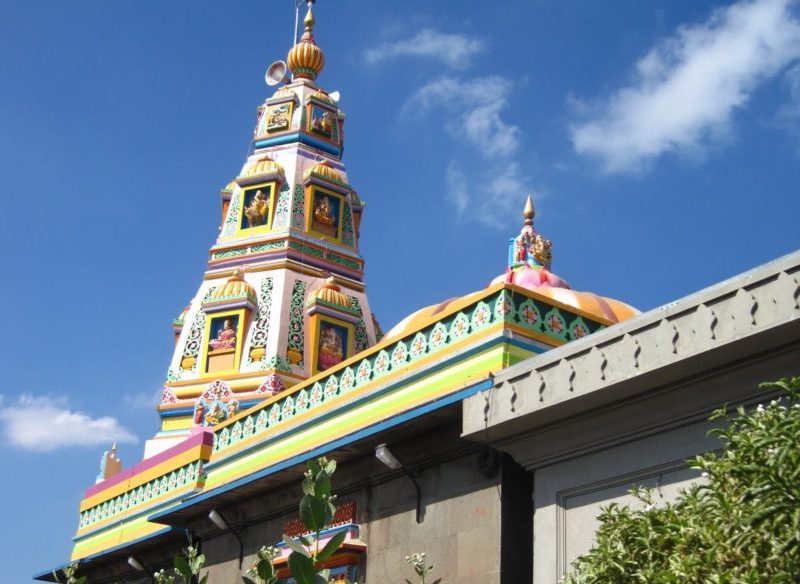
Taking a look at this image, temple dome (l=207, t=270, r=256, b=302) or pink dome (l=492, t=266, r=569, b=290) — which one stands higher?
temple dome (l=207, t=270, r=256, b=302)

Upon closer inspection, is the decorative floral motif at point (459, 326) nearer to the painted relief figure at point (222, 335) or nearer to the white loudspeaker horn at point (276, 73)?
the painted relief figure at point (222, 335)

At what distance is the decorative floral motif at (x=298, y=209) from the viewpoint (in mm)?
28875

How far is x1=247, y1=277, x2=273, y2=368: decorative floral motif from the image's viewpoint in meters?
27.0

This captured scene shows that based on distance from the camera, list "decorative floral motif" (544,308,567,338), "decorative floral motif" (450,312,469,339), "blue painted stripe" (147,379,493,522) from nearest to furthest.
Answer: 1. "blue painted stripe" (147,379,493,522)
2. "decorative floral motif" (544,308,567,338)
3. "decorative floral motif" (450,312,469,339)

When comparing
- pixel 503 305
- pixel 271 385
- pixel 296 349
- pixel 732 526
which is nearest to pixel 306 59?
pixel 296 349

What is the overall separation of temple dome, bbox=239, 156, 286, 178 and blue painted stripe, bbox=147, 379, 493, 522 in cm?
1334

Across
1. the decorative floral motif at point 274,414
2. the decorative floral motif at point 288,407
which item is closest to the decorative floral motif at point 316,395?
the decorative floral motif at point 288,407

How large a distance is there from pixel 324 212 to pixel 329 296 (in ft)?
9.28

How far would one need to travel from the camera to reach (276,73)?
3309 centimetres

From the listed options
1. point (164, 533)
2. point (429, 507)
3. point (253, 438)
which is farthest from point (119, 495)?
point (429, 507)

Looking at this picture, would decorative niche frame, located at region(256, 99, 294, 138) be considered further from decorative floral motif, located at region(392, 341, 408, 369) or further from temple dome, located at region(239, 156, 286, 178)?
decorative floral motif, located at region(392, 341, 408, 369)

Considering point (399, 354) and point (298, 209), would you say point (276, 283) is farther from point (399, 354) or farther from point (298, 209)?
point (399, 354)

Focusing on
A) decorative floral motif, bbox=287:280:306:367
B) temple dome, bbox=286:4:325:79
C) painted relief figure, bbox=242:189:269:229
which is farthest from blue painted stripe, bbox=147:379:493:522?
temple dome, bbox=286:4:325:79

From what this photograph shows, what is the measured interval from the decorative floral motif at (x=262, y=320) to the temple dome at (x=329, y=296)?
931 mm
